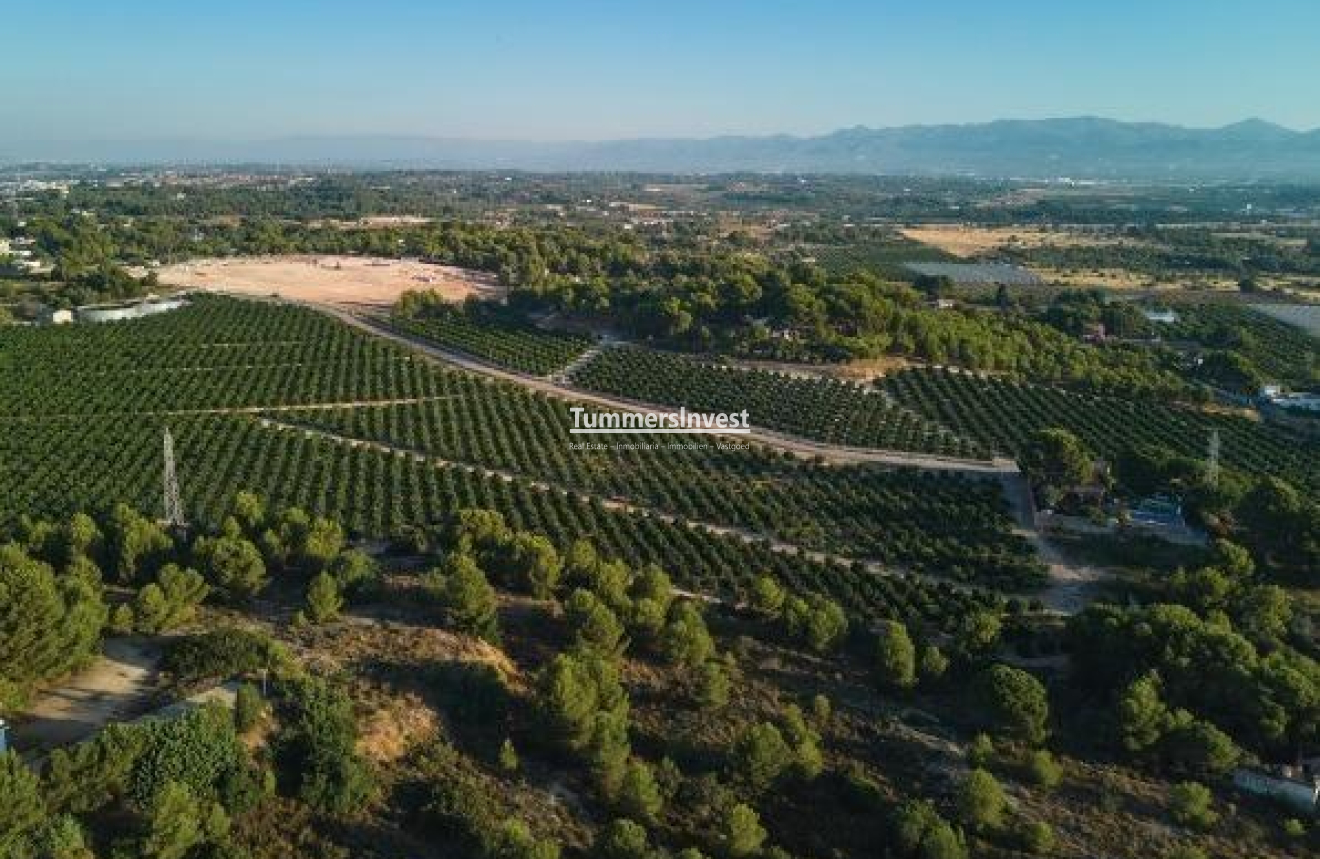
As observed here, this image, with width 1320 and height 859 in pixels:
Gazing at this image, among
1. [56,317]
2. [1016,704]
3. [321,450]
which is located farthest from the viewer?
[56,317]

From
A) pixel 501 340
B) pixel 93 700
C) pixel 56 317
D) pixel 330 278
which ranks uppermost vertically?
pixel 330 278

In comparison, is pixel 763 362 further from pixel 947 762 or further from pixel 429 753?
pixel 429 753

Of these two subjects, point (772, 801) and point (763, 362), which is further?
point (763, 362)

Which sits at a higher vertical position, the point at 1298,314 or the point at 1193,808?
the point at 1298,314

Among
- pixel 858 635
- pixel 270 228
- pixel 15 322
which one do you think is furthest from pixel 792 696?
pixel 270 228

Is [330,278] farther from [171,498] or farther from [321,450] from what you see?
[171,498]

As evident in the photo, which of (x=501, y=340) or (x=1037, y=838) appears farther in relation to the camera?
(x=501, y=340)

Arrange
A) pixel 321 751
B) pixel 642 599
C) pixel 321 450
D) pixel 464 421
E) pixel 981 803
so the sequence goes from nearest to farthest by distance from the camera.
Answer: pixel 321 751, pixel 981 803, pixel 642 599, pixel 321 450, pixel 464 421

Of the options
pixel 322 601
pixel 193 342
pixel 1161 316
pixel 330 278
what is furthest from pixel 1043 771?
pixel 330 278
